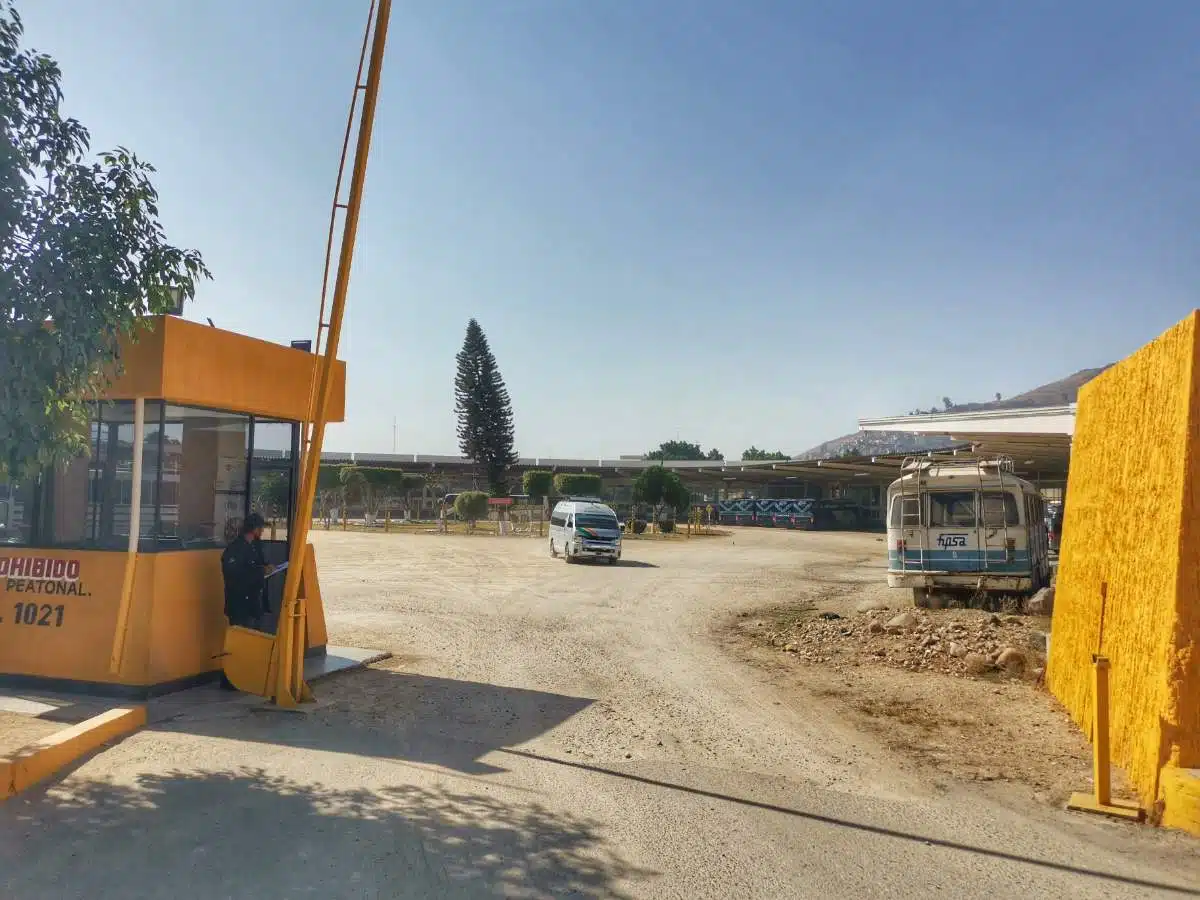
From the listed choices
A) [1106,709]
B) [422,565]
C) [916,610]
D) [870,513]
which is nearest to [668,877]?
[1106,709]

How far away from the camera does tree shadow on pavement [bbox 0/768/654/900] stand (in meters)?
4.46

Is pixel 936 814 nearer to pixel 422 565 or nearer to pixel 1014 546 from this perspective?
pixel 1014 546

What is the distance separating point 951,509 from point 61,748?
48.4ft

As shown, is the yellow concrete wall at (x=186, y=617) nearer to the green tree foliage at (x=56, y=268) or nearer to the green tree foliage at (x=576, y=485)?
the green tree foliage at (x=56, y=268)

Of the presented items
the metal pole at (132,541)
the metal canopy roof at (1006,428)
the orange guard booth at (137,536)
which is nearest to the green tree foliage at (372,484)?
the metal canopy roof at (1006,428)

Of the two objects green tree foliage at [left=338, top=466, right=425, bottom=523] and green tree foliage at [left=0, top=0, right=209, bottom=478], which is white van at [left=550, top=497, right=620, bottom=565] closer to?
green tree foliage at [left=0, top=0, right=209, bottom=478]

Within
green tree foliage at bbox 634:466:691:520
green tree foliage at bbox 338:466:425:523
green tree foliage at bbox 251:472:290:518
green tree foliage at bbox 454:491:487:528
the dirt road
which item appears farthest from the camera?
green tree foliage at bbox 338:466:425:523

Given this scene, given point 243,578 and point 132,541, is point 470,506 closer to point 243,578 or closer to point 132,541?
point 243,578

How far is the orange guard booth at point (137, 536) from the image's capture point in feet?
27.9

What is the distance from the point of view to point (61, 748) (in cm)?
633

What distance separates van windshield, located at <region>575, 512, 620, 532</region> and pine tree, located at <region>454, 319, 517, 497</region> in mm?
38926

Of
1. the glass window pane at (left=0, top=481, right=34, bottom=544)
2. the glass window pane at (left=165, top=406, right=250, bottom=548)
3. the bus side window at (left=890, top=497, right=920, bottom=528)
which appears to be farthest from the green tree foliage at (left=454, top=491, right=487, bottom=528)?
the glass window pane at (left=0, top=481, right=34, bottom=544)

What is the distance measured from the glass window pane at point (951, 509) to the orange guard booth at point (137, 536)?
12310 mm

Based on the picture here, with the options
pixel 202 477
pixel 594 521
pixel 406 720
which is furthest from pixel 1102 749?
pixel 594 521
